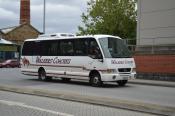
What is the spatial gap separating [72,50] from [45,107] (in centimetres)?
1075

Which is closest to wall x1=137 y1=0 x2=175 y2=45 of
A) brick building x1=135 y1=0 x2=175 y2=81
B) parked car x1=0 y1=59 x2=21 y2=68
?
brick building x1=135 y1=0 x2=175 y2=81

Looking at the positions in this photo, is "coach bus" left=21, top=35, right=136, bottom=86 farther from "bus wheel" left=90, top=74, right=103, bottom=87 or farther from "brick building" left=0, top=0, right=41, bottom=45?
"brick building" left=0, top=0, right=41, bottom=45

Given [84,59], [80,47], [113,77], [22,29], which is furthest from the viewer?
[22,29]

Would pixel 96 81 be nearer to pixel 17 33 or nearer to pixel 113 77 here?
pixel 113 77

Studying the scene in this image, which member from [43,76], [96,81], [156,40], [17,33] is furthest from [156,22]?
[17,33]

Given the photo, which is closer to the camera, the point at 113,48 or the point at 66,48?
the point at 113,48

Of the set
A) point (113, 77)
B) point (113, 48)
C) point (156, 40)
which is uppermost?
point (156, 40)

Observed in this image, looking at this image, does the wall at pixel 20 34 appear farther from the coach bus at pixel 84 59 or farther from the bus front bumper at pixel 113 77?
the bus front bumper at pixel 113 77

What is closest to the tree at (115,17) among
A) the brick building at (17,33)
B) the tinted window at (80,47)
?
the brick building at (17,33)

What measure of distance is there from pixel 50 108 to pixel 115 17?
1846 inches

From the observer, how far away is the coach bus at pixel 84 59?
22.3 meters

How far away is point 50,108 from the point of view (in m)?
13.8

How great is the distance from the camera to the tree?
196 ft

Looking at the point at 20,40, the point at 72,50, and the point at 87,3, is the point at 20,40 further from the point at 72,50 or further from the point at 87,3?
the point at 72,50
